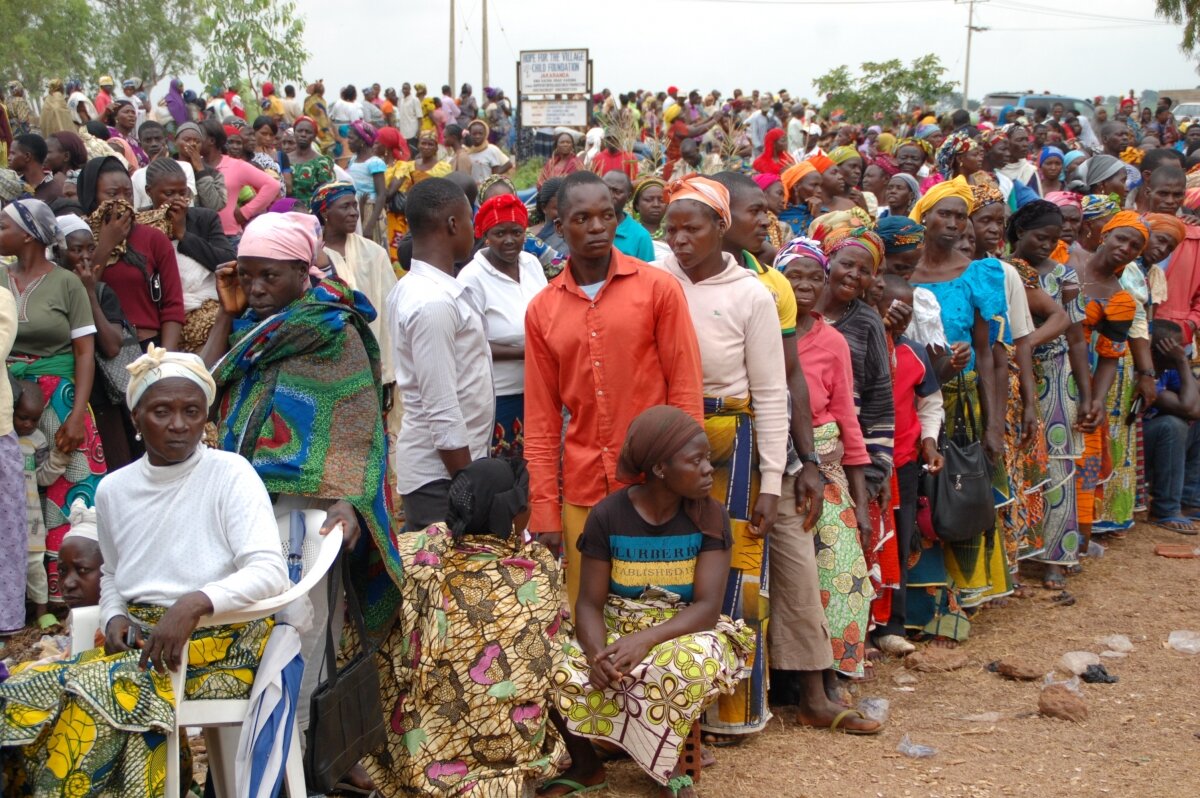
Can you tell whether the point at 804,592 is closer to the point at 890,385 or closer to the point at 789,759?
the point at 789,759

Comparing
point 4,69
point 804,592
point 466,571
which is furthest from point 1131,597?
point 4,69

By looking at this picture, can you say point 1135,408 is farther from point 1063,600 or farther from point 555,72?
point 555,72

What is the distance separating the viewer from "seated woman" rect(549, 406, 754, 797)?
384 cm

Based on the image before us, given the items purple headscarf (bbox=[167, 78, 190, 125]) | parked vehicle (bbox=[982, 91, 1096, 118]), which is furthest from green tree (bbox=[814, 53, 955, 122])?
purple headscarf (bbox=[167, 78, 190, 125])

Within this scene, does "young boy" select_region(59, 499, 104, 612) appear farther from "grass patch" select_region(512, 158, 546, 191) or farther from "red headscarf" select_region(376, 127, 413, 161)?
"grass patch" select_region(512, 158, 546, 191)

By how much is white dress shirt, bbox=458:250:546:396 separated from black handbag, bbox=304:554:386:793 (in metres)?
1.33

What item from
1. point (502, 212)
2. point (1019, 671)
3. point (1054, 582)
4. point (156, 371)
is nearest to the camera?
point (156, 371)

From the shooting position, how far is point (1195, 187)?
10.0 metres

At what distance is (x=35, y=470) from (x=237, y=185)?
4.17 meters

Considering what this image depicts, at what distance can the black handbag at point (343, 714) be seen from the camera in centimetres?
345

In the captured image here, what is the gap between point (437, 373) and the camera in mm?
4090

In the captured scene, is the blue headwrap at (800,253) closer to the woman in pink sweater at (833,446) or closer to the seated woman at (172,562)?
the woman in pink sweater at (833,446)

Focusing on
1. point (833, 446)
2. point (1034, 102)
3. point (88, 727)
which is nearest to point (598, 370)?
point (833, 446)

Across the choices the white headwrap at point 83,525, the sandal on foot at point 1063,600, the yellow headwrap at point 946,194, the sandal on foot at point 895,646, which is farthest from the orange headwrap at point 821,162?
the white headwrap at point 83,525
